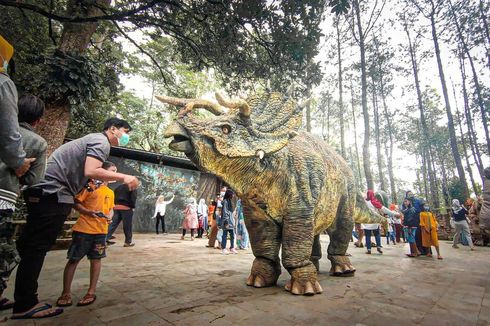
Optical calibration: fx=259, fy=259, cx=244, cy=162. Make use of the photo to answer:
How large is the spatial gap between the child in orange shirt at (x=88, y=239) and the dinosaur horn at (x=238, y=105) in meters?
1.57

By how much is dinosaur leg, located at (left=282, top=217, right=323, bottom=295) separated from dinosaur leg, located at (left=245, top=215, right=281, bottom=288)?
266 millimetres

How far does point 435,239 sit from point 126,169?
467 inches

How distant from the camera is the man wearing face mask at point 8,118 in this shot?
4.45ft

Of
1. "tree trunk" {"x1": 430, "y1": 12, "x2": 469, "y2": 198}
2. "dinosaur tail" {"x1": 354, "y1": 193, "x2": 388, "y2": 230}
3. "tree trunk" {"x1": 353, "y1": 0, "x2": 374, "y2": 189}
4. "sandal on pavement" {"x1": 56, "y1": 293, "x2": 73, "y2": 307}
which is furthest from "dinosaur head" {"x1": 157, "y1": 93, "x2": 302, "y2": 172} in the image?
"tree trunk" {"x1": 430, "y1": 12, "x2": 469, "y2": 198}

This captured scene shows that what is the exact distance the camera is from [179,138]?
6.10ft

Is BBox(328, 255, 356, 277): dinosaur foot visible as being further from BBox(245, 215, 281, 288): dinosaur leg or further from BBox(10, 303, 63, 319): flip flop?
BBox(10, 303, 63, 319): flip flop

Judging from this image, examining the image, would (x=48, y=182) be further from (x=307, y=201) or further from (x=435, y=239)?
(x=435, y=239)

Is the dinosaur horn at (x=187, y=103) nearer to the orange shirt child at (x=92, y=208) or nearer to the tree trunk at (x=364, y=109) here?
the orange shirt child at (x=92, y=208)

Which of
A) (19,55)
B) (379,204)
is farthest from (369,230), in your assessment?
(19,55)

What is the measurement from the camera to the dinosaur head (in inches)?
73.2

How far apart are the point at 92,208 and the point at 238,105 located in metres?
1.75

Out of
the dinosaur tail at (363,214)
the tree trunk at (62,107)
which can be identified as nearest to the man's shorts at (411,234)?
the dinosaur tail at (363,214)

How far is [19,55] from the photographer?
18.1 feet

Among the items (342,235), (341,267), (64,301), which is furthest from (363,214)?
(64,301)
